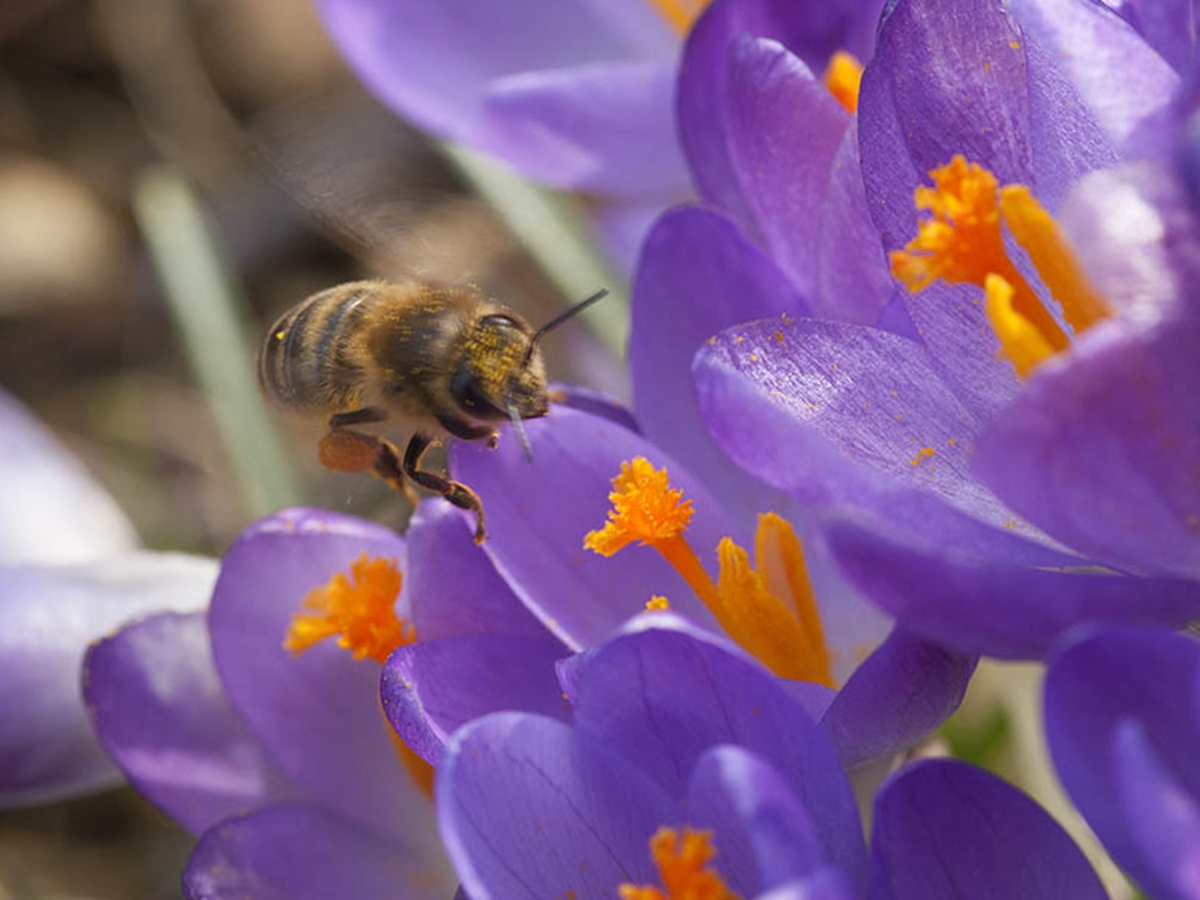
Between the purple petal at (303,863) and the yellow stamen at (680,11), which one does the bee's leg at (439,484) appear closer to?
the purple petal at (303,863)

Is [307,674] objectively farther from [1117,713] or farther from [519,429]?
[1117,713]

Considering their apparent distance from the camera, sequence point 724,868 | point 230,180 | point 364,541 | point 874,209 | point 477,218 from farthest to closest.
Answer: point 230,180 → point 477,218 → point 364,541 → point 874,209 → point 724,868

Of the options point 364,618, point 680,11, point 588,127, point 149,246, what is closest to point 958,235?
point 364,618

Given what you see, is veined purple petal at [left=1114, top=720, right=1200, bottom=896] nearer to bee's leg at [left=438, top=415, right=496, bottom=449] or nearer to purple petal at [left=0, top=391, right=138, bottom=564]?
bee's leg at [left=438, top=415, right=496, bottom=449]

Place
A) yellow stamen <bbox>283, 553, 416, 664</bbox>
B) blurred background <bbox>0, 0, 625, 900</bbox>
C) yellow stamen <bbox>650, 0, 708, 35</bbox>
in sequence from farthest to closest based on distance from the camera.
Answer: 1. blurred background <bbox>0, 0, 625, 900</bbox>
2. yellow stamen <bbox>650, 0, 708, 35</bbox>
3. yellow stamen <bbox>283, 553, 416, 664</bbox>

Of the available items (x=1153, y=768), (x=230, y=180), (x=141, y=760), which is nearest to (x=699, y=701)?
(x=1153, y=768)

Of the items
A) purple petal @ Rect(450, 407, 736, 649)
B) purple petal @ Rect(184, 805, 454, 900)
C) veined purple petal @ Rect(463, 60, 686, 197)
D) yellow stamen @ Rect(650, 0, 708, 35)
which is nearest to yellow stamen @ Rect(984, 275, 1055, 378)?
purple petal @ Rect(450, 407, 736, 649)

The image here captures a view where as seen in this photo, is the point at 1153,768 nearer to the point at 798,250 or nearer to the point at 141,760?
the point at 798,250
